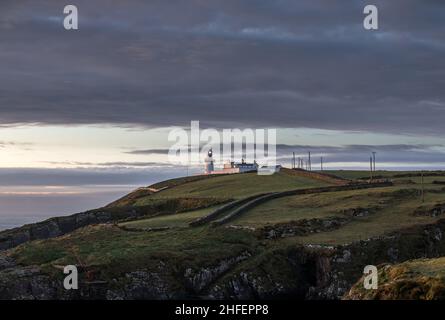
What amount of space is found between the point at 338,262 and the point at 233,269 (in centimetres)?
1082

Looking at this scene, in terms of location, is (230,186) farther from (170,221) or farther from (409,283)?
(409,283)

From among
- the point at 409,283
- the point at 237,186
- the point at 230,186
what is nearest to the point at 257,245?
the point at 409,283

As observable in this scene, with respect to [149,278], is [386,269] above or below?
above

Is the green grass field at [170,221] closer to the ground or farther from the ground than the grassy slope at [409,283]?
closer to the ground

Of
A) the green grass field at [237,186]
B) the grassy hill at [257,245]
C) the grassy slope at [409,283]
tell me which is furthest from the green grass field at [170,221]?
the grassy slope at [409,283]

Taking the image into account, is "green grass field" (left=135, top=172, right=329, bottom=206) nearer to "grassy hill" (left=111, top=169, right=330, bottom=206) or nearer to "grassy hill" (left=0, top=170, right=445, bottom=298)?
"grassy hill" (left=111, top=169, right=330, bottom=206)

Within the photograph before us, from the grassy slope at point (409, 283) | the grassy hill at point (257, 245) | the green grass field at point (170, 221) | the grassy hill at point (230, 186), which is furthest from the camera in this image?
the grassy hill at point (230, 186)

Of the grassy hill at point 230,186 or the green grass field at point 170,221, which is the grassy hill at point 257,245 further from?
the grassy hill at point 230,186

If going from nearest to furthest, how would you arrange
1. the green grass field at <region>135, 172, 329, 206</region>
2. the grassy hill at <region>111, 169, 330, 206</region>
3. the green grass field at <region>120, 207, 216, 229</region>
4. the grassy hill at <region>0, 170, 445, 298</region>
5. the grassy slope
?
the grassy slope
the grassy hill at <region>0, 170, 445, 298</region>
the green grass field at <region>120, 207, 216, 229</region>
the grassy hill at <region>111, 169, 330, 206</region>
the green grass field at <region>135, 172, 329, 206</region>

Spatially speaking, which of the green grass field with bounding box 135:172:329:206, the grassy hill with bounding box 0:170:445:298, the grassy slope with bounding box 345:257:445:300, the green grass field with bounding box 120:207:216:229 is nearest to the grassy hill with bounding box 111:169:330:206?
the green grass field with bounding box 135:172:329:206
